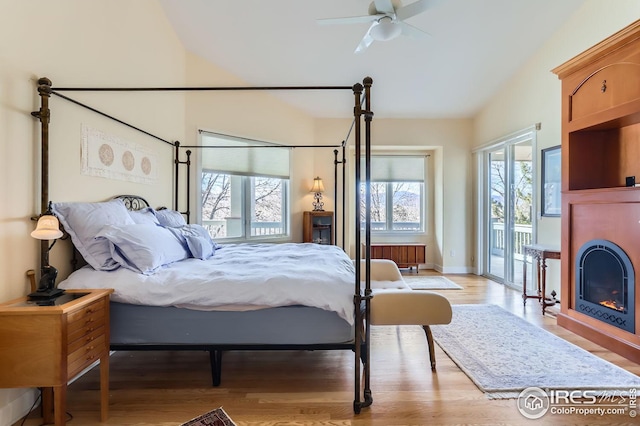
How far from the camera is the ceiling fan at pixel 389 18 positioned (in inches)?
100

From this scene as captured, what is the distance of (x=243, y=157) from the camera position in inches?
188

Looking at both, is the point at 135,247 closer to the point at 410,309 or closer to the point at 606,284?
the point at 410,309

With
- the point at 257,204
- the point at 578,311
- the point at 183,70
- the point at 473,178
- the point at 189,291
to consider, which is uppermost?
the point at 183,70

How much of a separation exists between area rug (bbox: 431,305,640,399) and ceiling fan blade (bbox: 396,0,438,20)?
2781mm

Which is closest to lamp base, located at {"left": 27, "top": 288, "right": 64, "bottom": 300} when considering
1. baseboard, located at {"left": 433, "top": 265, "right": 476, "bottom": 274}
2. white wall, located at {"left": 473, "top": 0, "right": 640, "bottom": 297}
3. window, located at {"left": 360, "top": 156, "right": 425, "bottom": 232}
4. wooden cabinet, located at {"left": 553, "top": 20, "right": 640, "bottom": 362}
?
wooden cabinet, located at {"left": 553, "top": 20, "right": 640, "bottom": 362}

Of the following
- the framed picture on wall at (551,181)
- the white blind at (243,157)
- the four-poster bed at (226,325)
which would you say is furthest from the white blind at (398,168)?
the four-poster bed at (226,325)

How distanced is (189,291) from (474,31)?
4.10 meters

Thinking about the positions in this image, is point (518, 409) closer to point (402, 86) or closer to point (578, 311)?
point (578, 311)

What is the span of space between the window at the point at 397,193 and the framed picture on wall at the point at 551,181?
2406mm

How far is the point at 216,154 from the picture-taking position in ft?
14.6

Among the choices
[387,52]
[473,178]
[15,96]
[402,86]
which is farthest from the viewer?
[473,178]

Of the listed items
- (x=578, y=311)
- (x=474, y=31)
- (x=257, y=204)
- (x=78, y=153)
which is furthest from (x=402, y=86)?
(x=78, y=153)

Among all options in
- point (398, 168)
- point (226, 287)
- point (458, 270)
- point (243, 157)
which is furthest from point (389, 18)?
point (458, 270)

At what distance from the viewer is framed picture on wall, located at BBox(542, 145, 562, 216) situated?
12.1 ft
